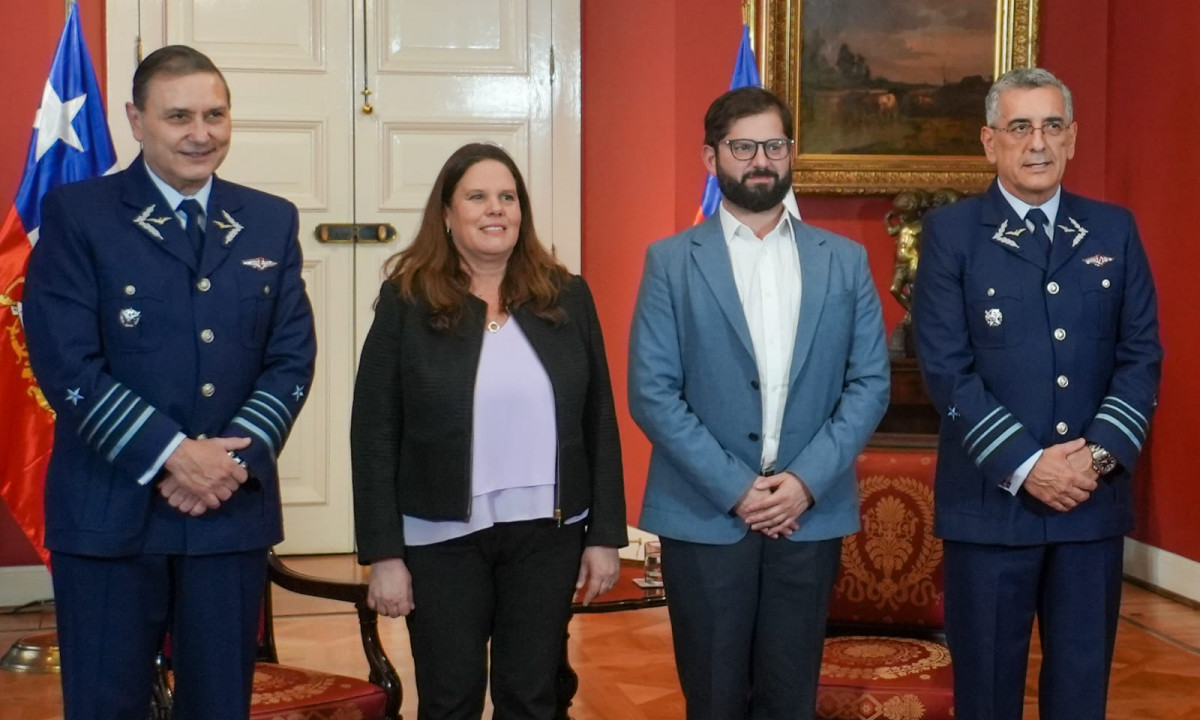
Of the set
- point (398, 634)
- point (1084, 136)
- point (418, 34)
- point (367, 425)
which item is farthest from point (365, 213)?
point (367, 425)

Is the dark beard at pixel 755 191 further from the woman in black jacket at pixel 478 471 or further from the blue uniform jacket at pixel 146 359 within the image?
the blue uniform jacket at pixel 146 359

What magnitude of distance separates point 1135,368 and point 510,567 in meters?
1.28

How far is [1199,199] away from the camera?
5.37m

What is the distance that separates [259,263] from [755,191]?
3.02 ft

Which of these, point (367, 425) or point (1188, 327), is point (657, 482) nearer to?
point (367, 425)

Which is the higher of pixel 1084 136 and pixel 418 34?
pixel 418 34

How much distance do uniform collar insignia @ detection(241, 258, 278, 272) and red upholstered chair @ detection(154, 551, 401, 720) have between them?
79cm

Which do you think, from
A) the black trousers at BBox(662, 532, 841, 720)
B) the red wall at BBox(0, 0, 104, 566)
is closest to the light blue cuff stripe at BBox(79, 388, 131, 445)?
the black trousers at BBox(662, 532, 841, 720)

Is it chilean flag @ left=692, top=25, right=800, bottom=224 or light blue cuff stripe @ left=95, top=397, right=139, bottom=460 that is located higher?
chilean flag @ left=692, top=25, right=800, bottom=224

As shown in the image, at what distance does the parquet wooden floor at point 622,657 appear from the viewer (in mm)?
4121

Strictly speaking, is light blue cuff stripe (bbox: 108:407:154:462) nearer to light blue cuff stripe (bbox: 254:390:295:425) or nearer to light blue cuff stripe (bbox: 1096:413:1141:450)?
light blue cuff stripe (bbox: 254:390:295:425)

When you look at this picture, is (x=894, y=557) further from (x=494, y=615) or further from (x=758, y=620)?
(x=494, y=615)

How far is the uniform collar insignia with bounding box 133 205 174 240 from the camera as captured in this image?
2605 mm

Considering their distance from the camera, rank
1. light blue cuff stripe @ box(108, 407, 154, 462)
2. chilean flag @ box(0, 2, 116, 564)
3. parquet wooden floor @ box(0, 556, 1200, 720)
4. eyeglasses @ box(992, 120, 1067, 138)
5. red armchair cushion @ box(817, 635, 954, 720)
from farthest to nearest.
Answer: chilean flag @ box(0, 2, 116, 564)
parquet wooden floor @ box(0, 556, 1200, 720)
red armchair cushion @ box(817, 635, 954, 720)
eyeglasses @ box(992, 120, 1067, 138)
light blue cuff stripe @ box(108, 407, 154, 462)
